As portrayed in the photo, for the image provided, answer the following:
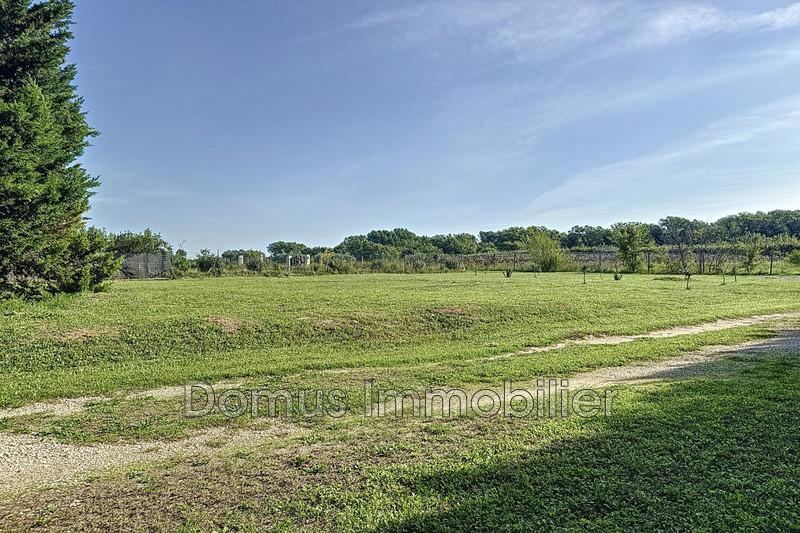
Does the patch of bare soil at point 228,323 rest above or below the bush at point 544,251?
below

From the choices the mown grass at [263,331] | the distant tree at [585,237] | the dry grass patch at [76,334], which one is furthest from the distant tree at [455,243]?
the dry grass patch at [76,334]

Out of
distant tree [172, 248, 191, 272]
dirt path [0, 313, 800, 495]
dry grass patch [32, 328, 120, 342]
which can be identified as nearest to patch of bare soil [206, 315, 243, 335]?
dry grass patch [32, 328, 120, 342]

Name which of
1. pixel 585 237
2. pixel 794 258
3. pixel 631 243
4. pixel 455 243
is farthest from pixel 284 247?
pixel 794 258

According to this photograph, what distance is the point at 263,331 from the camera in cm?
999

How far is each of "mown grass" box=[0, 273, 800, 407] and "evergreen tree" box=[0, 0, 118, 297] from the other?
1526mm

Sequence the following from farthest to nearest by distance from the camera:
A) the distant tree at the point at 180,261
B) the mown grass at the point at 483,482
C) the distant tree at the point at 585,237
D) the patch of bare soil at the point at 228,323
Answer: the distant tree at the point at 585,237
the distant tree at the point at 180,261
the patch of bare soil at the point at 228,323
the mown grass at the point at 483,482

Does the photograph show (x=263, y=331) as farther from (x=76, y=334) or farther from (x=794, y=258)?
(x=794, y=258)

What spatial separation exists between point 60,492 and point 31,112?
515 inches

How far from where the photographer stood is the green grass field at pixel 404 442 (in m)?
3.03

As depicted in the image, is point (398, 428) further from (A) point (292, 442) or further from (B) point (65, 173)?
(B) point (65, 173)

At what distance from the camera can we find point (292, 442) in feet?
14.3

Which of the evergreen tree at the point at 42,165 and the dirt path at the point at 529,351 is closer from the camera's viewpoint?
the dirt path at the point at 529,351

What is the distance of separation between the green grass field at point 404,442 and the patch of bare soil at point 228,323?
101 mm

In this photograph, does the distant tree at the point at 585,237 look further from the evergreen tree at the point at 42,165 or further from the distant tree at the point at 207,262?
the evergreen tree at the point at 42,165
